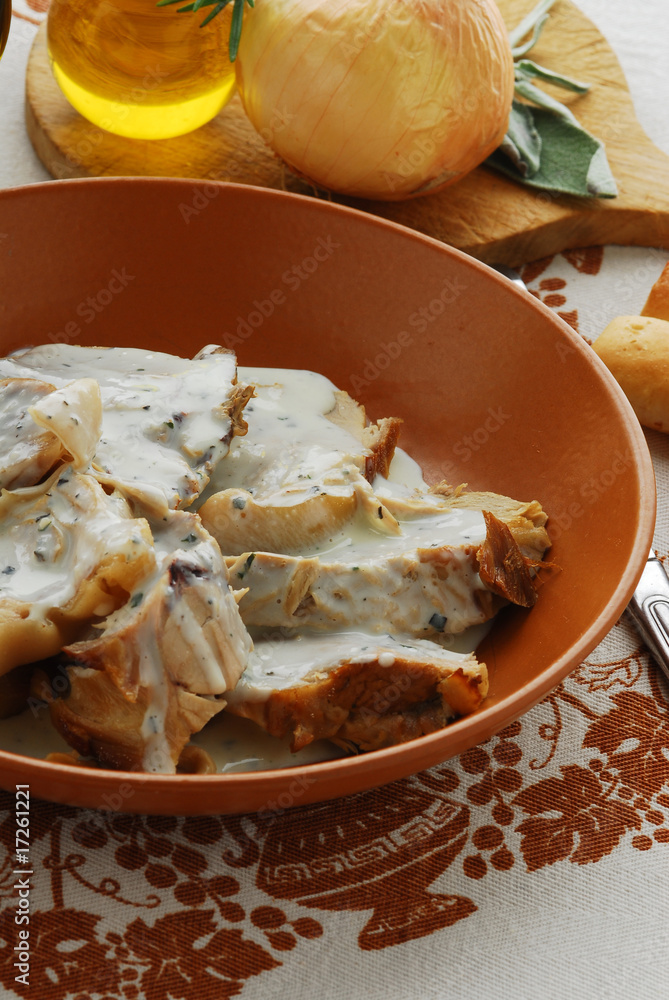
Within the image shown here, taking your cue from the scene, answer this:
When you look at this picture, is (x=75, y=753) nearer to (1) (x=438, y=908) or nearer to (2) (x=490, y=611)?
(1) (x=438, y=908)

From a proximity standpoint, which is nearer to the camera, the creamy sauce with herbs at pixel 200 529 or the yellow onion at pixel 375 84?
the creamy sauce with herbs at pixel 200 529

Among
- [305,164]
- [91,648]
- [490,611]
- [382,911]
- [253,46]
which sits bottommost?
[382,911]

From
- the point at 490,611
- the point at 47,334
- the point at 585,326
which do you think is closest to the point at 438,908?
the point at 490,611

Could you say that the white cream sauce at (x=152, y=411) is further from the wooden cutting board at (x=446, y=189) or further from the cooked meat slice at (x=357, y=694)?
the wooden cutting board at (x=446, y=189)

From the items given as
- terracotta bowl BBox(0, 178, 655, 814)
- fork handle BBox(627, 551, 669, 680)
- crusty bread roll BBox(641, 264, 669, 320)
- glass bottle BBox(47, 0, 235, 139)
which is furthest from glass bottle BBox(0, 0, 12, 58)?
fork handle BBox(627, 551, 669, 680)

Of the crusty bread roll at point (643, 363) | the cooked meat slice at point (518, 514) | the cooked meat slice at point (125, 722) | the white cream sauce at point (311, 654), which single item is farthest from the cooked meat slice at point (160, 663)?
the crusty bread roll at point (643, 363)

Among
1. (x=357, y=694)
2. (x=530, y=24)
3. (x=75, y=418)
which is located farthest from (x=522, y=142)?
(x=357, y=694)

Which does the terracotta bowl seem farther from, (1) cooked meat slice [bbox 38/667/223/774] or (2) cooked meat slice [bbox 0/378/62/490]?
(1) cooked meat slice [bbox 38/667/223/774]
